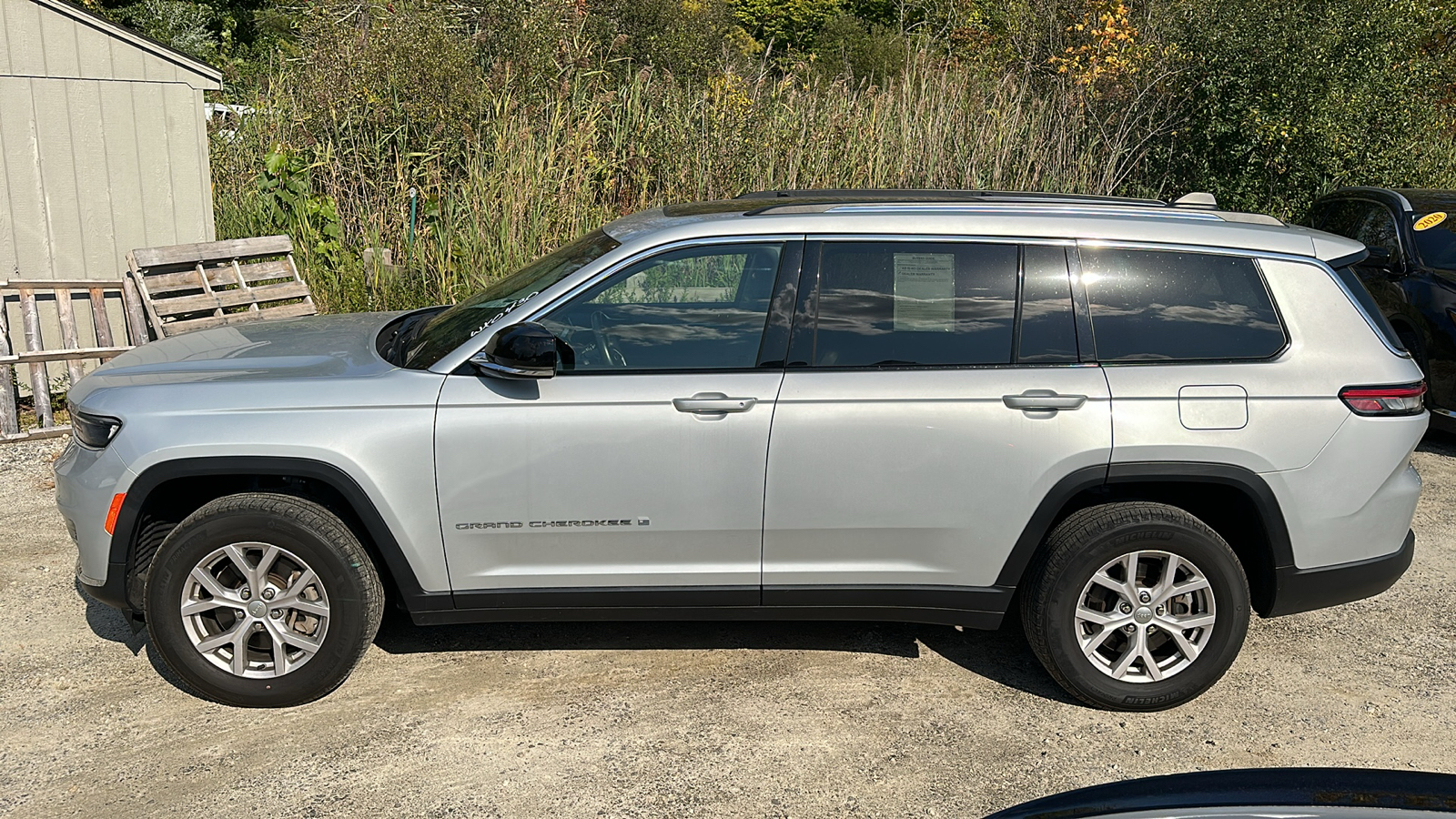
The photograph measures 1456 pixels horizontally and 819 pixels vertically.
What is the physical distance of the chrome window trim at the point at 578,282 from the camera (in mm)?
4113

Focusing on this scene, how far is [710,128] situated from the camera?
34.9 ft

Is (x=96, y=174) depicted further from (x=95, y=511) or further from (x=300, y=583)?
(x=300, y=583)

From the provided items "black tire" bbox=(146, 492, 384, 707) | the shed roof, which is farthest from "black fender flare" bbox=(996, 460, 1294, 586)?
the shed roof

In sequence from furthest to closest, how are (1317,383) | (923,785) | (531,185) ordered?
(531,185) → (1317,383) → (923,785)

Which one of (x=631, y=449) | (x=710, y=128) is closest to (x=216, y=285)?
(x=710, y=128)

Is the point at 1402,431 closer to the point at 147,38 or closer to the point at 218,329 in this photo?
the point at 218,329

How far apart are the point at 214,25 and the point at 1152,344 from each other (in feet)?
92.7

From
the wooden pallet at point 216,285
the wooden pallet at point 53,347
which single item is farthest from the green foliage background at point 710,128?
the wooden pallet at point 53,347

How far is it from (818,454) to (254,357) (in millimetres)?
2126

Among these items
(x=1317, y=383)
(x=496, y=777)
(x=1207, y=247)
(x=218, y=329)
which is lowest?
(x=496, y=777)

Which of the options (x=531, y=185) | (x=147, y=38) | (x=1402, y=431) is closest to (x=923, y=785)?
A: (x=1402, y=431)

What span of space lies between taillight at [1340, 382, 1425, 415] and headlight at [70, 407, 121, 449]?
4.17m

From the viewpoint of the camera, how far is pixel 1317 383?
4074mm

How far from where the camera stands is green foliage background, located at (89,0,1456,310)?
32.6ft
